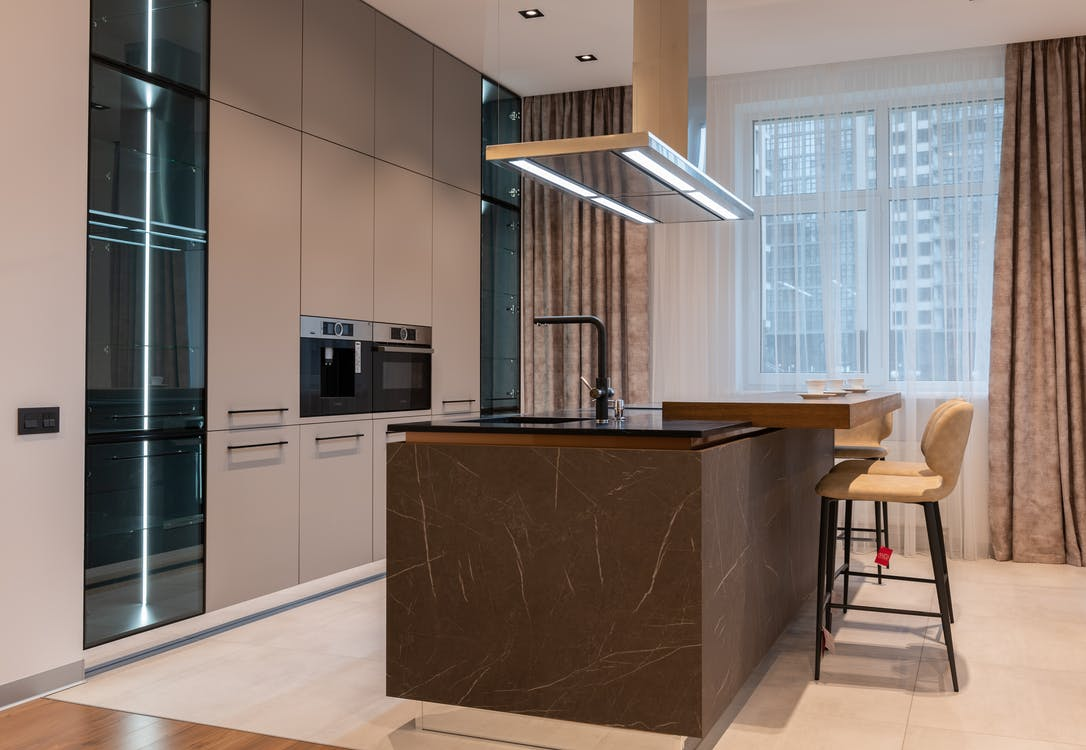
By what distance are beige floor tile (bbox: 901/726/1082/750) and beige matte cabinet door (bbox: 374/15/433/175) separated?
3583 mm

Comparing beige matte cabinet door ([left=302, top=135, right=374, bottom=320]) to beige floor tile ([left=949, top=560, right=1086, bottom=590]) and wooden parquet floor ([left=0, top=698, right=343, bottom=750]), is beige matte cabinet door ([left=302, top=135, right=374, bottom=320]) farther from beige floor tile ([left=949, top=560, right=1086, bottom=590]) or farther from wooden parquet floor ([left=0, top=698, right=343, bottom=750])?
beige floor tile ([left=949, top=560, right=1086, bottom=590])

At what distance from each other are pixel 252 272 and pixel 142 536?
1.16 m

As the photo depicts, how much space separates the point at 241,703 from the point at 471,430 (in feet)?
4.13

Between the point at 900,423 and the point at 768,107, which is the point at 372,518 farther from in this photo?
the point at 768,107

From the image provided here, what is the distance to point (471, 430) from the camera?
264 centimetres

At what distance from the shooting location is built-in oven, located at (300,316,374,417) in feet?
14.3

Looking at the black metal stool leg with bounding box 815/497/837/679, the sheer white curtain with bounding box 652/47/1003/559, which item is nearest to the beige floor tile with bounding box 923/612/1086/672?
the black metal stool leg with bounding box 815/497/837/679

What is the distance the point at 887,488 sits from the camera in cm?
324

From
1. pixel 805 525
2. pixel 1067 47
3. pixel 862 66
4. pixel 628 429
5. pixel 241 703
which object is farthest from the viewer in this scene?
pixel 862 66

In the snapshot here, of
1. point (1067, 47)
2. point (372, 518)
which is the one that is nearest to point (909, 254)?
point (1067, 47)

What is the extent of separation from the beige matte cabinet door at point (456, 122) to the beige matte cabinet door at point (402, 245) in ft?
0.90

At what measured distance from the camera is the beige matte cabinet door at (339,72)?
4.37 metres

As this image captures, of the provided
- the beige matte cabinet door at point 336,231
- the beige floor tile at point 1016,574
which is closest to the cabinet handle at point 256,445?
the beige matte cabinet door at point 336,231

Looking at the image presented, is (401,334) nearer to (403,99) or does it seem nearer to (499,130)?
(403,99)
